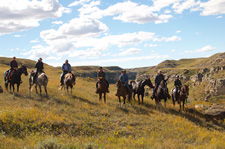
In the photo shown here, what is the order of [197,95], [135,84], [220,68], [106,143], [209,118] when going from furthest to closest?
1. [220,68]
2. [197,95]
3. [135,84]
4. [209,118]
5. [106,143]

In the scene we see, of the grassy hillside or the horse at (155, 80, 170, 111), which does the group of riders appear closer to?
the horse at (155, 80, 170, 111)

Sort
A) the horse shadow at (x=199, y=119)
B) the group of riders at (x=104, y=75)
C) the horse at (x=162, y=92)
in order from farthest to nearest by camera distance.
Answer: the group of riders at (x=104, y=75) < the horse at (x=162, y=92) < the horse shadow at (x=199, y=119)

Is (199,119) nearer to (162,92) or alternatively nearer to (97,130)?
(162,92)

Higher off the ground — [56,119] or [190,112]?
[56,119]

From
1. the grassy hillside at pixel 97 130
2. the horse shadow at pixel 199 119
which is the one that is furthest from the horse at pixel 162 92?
the grassy hillside at pixel 97 130

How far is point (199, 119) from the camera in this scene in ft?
50.3

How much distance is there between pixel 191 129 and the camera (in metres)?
12.0

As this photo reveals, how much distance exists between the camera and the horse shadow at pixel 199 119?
14.1m

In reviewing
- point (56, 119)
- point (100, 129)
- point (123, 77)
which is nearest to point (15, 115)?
point (56, 119)

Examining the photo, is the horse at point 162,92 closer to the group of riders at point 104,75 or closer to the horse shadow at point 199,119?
the group of riders at point 104,75

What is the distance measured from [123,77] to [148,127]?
5.95 m

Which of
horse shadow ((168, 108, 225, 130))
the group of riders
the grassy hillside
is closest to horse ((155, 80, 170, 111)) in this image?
the group of riders

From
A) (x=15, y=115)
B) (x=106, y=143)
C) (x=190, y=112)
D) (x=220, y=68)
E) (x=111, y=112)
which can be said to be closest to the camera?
(x=106, y=143)

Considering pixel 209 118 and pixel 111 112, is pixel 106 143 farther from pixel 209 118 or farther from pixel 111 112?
pixel 209 118
